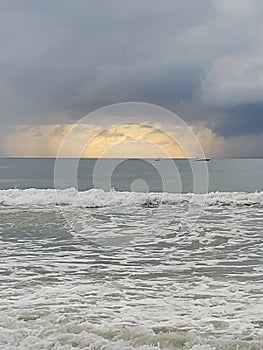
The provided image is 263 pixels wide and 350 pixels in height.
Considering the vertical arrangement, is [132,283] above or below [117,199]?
below

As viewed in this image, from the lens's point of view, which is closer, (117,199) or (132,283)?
(132,283)

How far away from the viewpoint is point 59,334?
5.24 metres

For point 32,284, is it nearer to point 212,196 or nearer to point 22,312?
point 22,312

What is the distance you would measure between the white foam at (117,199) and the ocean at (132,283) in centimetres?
521

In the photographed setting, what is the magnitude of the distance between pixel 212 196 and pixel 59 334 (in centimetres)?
1885

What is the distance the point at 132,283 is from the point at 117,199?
596 inches

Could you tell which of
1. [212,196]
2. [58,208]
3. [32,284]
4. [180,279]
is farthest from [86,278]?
[212,196]

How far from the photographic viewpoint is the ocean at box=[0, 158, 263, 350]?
17.0ft

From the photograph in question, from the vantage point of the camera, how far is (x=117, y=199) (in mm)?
22734

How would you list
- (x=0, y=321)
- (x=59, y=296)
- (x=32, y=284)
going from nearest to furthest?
(x=0, y=321) → (x=59, y=296) → (x=32, y=284)

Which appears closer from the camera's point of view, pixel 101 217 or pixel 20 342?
pixel 20 342

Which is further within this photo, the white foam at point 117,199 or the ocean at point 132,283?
the white foam at point 117,199

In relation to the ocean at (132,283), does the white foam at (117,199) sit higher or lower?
higher

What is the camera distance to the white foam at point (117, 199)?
72.8 ft
